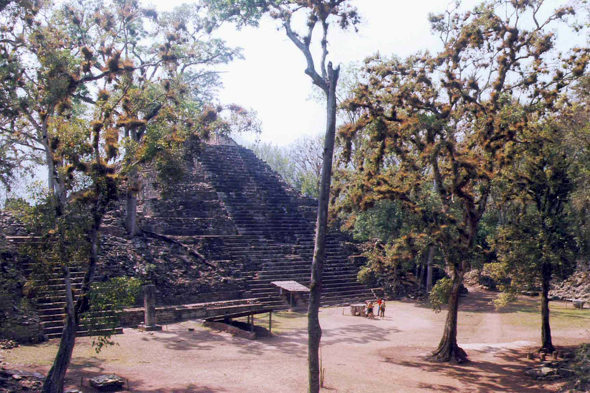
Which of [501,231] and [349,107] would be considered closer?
[349,107]

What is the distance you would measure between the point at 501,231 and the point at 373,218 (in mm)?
12624

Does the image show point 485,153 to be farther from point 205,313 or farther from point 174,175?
point 205,313

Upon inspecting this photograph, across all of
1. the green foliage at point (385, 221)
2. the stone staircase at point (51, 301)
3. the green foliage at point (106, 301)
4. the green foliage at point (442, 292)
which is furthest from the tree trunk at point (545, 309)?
the stone staircase at point (51, 301)

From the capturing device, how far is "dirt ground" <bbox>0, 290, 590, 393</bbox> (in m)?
12.8

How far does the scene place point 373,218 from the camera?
94.0 ft

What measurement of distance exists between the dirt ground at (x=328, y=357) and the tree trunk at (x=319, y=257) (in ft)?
11.1

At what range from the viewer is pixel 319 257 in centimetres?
958

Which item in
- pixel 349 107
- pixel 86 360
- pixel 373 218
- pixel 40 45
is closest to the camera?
pixel 40 45

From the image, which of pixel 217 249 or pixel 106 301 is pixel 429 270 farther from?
pixel 106 301

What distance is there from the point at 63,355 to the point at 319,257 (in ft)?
18.4

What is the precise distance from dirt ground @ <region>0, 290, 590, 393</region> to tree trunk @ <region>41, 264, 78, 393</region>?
1.33 metres

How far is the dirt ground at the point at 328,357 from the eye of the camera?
504 inches

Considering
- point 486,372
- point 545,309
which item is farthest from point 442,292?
point 545,309

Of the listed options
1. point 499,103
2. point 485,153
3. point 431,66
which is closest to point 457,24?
point 431,66
